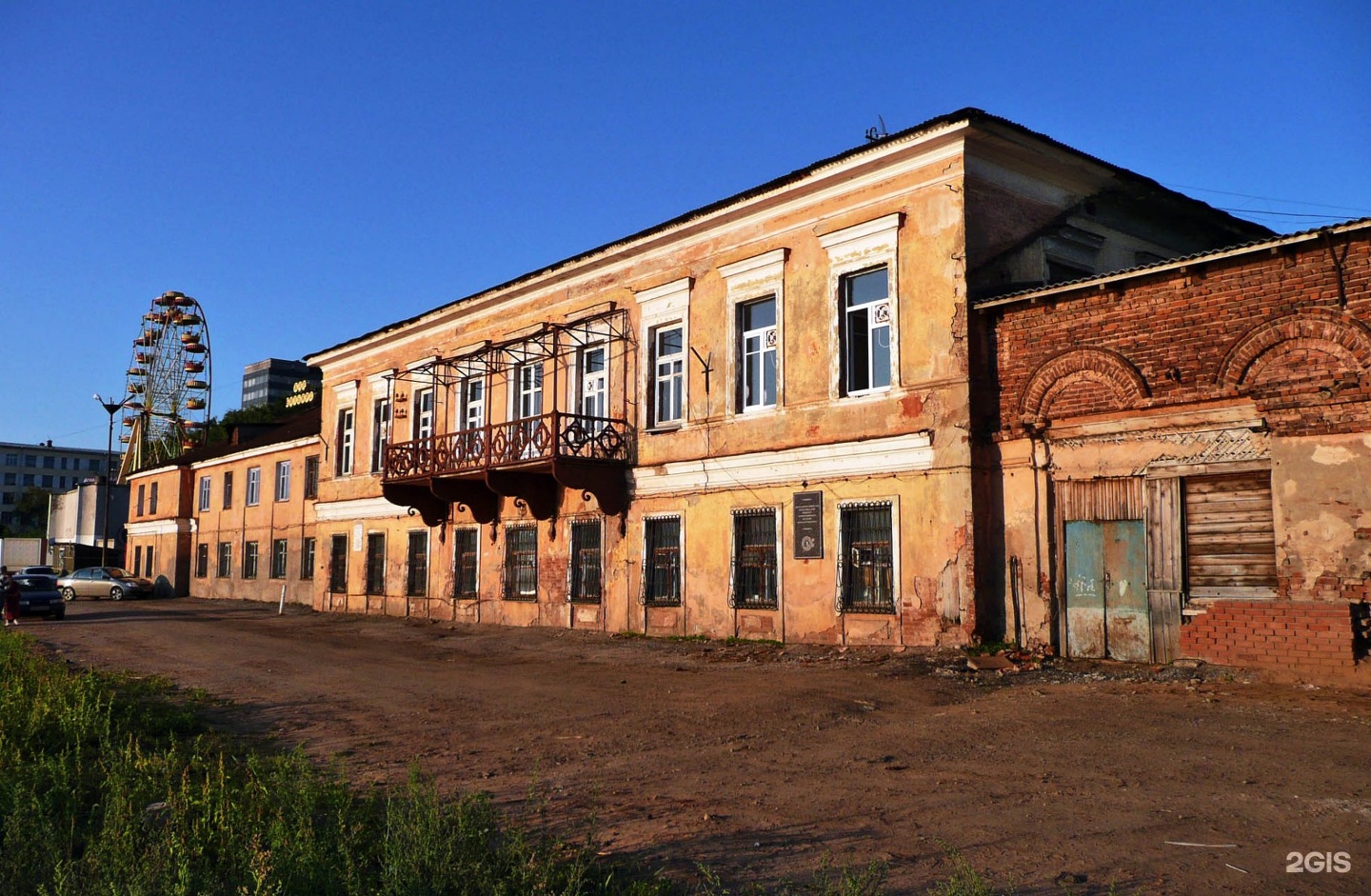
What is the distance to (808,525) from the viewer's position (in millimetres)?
16594

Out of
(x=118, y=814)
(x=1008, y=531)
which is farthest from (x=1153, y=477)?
(x=118, y=814)

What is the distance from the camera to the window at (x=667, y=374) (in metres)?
19.7

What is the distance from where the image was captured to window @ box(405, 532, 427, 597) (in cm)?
2614

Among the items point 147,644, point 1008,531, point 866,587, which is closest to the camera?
point 1008,531

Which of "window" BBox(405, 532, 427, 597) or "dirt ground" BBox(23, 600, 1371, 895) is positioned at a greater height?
"window" BBox(405, 532, 427, 597)

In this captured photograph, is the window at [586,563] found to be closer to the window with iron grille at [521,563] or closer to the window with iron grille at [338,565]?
the window with iron grille at [521,563]

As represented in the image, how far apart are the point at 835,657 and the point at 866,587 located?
1333mm

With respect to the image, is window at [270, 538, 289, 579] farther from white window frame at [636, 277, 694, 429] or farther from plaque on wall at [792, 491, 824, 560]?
plaque on wall at [792, 491, 824, 560]

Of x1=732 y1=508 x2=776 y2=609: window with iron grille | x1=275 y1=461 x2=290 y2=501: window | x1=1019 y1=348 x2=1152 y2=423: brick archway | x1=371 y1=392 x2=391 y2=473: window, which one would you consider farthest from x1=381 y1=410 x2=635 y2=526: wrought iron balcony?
x1=275 y1=461 x2=290 y2=501: window

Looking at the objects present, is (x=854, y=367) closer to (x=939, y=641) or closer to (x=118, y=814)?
(x=939, y=641)

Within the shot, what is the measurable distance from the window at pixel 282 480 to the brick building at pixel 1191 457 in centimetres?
2691

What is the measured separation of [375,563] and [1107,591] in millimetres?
20232

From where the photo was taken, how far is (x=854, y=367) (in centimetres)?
1650

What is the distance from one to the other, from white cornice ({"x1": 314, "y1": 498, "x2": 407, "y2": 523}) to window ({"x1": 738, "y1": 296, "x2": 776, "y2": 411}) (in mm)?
11801
